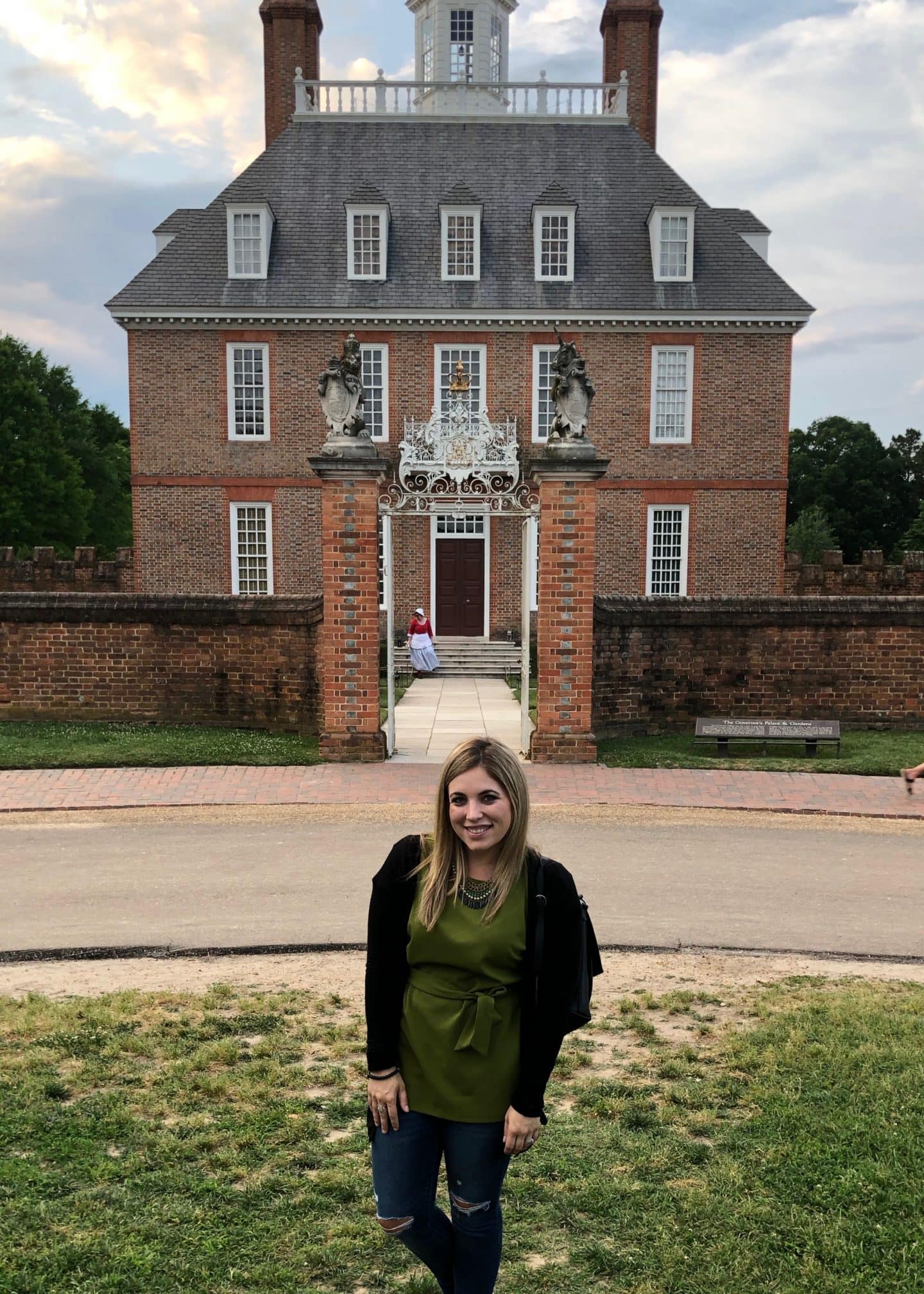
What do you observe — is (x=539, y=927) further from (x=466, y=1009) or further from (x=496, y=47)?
(x=496, y=47)

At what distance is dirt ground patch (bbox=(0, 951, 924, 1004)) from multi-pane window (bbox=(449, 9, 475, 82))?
106 ft

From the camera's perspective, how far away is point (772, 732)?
45.0 ft

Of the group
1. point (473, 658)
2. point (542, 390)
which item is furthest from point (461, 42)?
point (473, 658)

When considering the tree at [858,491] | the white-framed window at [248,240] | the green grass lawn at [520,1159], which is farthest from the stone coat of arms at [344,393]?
the tree at [858,491]

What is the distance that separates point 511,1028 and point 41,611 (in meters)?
13.4

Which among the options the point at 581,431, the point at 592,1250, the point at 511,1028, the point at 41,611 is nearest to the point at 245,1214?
the point at 592,1250

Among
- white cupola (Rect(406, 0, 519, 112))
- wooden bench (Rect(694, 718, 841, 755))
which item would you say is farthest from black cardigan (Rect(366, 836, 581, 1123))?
white cupola (Rect(406, 0, 519, 112))

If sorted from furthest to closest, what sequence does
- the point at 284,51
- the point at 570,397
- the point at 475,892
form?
the point at 284,51
the point at 570,397
the point at 475,892

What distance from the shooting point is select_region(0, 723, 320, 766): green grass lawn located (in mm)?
12938

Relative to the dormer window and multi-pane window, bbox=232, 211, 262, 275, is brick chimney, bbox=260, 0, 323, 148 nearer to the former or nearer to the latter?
multi-pane window, bbox=232, 211, 262, 275

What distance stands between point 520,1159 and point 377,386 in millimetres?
24105

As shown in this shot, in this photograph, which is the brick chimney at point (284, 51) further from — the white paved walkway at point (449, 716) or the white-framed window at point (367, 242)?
the white paved walkway at point (449, 716)

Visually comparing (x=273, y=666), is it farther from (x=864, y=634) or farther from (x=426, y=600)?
(x=426, y=600)

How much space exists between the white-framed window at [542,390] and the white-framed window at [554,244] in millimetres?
1794
